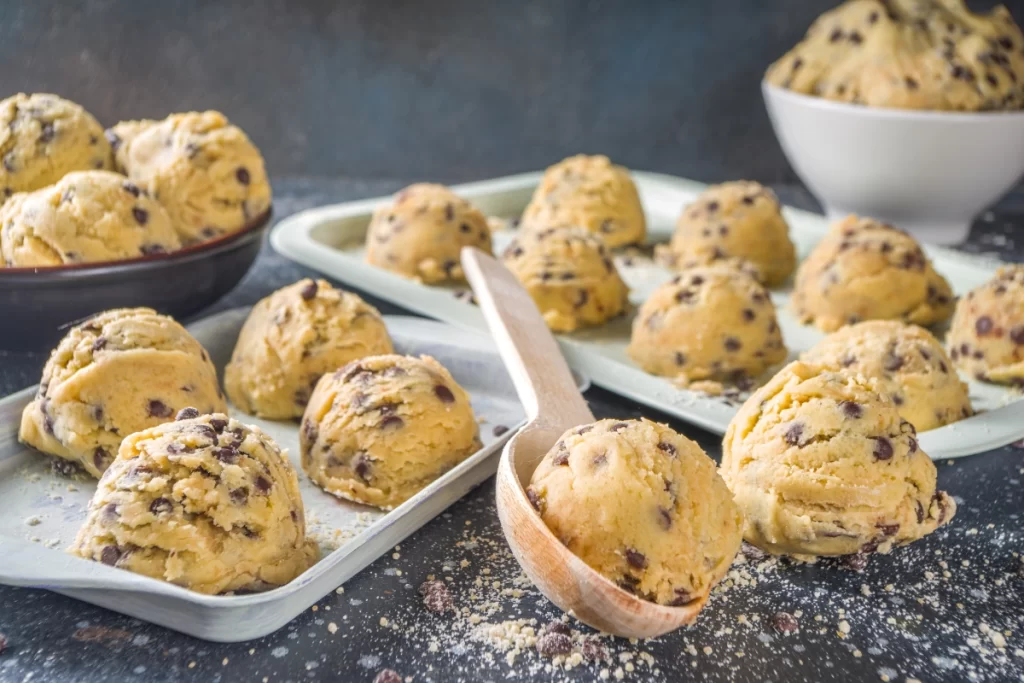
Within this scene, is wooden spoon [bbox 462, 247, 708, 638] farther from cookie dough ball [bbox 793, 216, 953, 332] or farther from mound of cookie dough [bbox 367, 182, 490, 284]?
cookie dough ball [bbox 793, 216, 953, 332]

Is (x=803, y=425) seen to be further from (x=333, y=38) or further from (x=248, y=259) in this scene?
(x=333, y=38)

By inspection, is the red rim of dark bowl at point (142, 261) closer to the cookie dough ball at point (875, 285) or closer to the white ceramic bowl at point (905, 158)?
the cookie dough ball at point (875, 285)

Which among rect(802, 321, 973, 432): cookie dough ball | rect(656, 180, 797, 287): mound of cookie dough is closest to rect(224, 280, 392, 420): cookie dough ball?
rect(802, 321, 973, 432): cookie dough ball

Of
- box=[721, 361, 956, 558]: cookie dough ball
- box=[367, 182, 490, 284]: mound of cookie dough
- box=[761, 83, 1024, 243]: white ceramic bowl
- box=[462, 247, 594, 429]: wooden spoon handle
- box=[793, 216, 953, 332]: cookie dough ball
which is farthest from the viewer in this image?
box=[761, 83, 1024, 243]: white ceramic bowl

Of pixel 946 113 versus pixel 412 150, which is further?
pixel 412 150

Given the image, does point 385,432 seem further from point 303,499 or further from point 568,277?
point 568,277

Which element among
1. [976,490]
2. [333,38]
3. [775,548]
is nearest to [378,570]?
[775,548]
